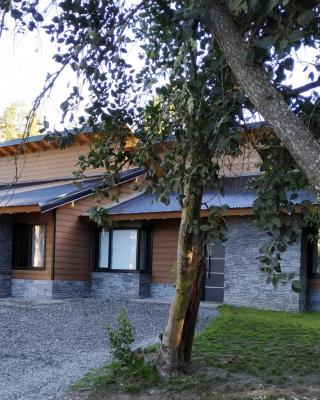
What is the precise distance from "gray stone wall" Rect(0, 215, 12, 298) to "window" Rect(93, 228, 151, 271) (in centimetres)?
272

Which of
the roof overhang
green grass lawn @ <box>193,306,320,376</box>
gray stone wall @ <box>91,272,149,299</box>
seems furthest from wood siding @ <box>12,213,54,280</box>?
green grass lawn @ <box>193,306,320,376</box>

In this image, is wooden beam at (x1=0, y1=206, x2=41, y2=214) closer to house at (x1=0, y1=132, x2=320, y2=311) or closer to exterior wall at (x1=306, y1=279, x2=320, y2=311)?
house at (x1=0, y1=132, x2=320, y2=311)

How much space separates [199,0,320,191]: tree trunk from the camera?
362 centimetres

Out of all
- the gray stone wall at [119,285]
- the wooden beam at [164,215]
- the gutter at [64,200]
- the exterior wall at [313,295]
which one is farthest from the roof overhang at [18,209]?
the exterior wall at [313,295]

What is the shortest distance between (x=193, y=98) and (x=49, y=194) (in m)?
12.7

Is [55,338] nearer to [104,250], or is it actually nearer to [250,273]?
[250,273]

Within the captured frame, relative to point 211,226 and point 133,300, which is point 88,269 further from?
point 211,226

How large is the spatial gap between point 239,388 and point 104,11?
4.61m

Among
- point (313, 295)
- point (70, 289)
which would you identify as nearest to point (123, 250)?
point (70, 289)

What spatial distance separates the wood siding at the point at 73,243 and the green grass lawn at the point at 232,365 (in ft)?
23.4

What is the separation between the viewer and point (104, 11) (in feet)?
21.0

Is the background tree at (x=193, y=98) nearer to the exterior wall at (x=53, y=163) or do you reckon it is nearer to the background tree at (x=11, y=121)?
the exterior wall at (x=53, y=163)

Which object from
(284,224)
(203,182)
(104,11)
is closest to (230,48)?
(203,182)

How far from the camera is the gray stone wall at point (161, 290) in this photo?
1633 centimetres
